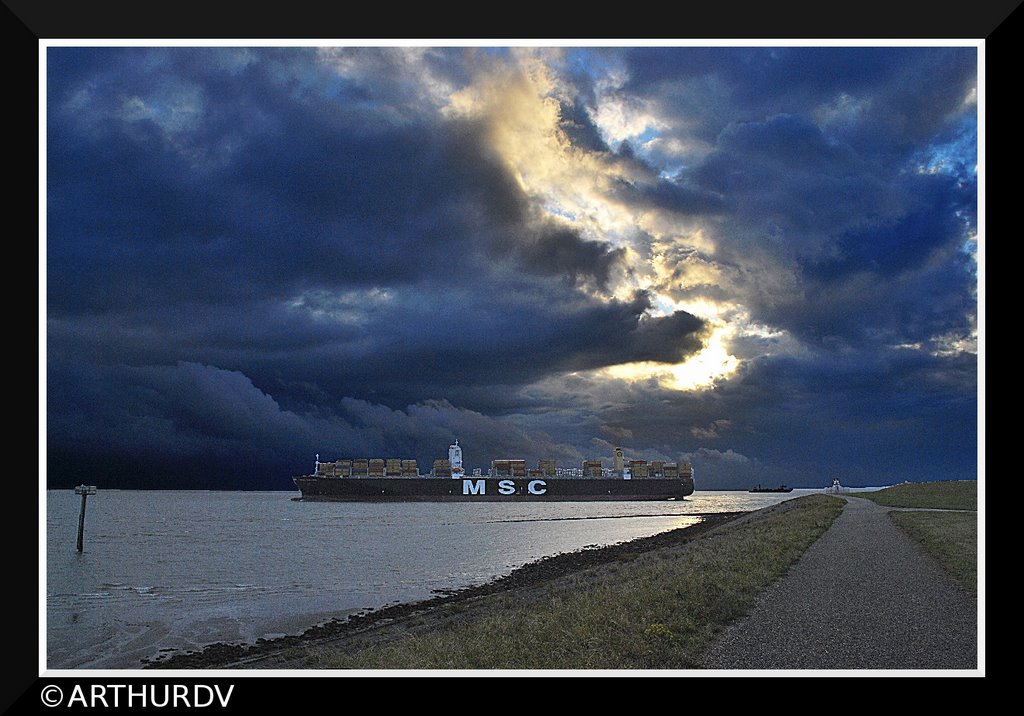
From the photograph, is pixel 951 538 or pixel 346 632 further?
pixel 951 538

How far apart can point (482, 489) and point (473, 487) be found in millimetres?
1572

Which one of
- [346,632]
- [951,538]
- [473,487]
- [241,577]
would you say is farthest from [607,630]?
[473,487]

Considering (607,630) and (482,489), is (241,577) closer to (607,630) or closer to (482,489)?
(607,630)

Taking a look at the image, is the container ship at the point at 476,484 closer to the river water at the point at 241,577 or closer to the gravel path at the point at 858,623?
the river water at the point at 241,577

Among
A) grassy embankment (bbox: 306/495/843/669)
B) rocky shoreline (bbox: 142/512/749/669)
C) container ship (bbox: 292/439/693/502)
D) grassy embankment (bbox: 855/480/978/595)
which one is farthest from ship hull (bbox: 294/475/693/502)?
grassy embankment (bbox: 306/495/843/669)

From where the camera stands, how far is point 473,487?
350ft

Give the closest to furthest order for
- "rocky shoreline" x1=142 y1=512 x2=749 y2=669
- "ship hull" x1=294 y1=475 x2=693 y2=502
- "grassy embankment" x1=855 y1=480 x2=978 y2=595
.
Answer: "rocky shoreline" x1=142 y1=512 x2=749 y2=669, "grassy embankment" x1=855 y1=480 x2=978 y2=595, "ship hull" x1=294 y1=475 x2=693 y2=502

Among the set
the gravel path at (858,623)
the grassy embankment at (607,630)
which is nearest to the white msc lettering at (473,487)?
the grassy embankment at (607,630)

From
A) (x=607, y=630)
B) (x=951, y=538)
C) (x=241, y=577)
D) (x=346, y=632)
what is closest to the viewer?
(x=607, y=630)

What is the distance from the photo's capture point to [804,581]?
12.9 m

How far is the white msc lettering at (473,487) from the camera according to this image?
348 ft

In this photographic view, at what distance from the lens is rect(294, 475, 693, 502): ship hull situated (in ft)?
339

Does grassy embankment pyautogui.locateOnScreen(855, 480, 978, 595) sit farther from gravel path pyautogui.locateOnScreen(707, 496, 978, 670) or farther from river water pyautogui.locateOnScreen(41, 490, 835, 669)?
river water pyautogui.locateOnScreen(41, 490, 835, 669)
